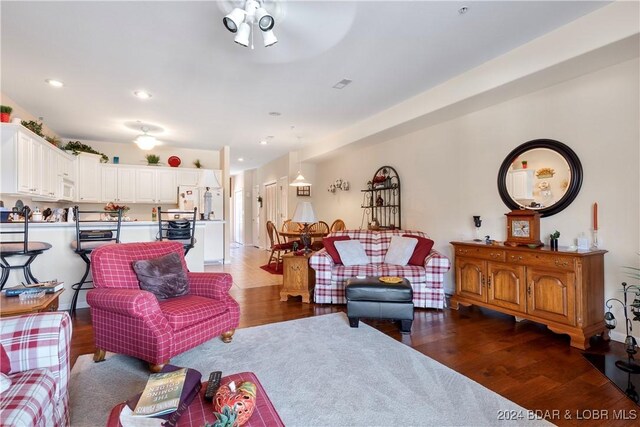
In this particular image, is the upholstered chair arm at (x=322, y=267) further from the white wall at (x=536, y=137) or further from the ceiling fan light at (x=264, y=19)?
the ceiling fan light at (x=264, y=19)

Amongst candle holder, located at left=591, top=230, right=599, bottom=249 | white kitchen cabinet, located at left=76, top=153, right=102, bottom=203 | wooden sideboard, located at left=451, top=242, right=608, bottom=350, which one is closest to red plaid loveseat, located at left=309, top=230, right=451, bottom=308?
wooden sideboard, located at left=451, top=242, right=608, bottom=350

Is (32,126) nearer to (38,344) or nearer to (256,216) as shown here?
(38,344)

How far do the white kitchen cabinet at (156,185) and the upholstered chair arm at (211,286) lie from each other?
15.4 ft

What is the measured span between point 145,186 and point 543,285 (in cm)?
698

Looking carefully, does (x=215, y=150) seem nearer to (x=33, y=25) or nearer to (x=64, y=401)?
(x=33, y=25)

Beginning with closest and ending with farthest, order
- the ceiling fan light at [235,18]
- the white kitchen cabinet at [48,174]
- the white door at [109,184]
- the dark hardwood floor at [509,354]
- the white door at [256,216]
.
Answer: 1. the dark hardwood floor at [509,354]
2. the ceiling fan light at [235,18]
3. the white kitchen cabinet at [48,174]
4. the white door at [109,184]
5. the white door at [256,216]

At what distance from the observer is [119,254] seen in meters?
2.52

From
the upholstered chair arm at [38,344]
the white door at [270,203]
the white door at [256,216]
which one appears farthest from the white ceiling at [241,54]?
the white door at [256,216]

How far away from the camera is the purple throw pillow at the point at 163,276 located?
8.20 feet

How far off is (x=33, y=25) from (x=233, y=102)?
2091mm

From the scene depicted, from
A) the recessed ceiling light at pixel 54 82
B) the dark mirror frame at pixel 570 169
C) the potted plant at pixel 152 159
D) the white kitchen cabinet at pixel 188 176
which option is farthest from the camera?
the white kitchen cabinet at pixel 188 176

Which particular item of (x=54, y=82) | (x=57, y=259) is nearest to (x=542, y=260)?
(x=57, y=259)

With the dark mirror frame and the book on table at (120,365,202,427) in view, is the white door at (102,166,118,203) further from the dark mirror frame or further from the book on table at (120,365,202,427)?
the dark mirror frame

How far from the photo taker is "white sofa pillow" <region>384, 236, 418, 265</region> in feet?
13.0
